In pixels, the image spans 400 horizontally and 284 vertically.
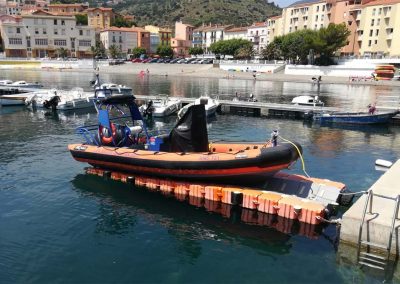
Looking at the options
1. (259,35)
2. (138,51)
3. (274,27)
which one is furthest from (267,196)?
(259,35)

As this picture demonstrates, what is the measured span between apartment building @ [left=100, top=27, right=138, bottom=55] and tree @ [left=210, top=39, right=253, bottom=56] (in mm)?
35102

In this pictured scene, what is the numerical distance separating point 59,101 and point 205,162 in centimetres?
2837

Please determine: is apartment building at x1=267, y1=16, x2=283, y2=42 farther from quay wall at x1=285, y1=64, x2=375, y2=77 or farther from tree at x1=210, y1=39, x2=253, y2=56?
quay wall at x1=285, y1=64, x2=375, y2=77

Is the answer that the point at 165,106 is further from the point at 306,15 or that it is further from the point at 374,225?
the point at 306,15

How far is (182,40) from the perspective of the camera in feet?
481

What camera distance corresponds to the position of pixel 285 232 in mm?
12594

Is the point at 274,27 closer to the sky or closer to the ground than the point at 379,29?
closer to the sky

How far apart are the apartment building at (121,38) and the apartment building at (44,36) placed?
278 inches

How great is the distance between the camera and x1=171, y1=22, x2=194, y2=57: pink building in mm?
145000

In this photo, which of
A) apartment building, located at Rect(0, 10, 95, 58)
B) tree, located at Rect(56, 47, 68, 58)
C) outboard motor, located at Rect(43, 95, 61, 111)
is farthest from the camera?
tree, located at Rect(56, 47, 68, 58)

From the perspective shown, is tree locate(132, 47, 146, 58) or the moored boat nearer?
the moored boat

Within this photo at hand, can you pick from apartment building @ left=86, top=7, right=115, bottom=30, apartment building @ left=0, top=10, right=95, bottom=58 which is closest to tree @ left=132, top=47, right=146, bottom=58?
apartment building @ left=0, top=10, right=95, bottom=58

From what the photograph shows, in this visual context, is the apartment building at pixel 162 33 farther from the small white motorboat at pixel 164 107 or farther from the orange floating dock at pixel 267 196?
the orange floating dock at pixel 267 196

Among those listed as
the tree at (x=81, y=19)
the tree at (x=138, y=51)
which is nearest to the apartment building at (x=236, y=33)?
the tree at (x=138, y=51)
